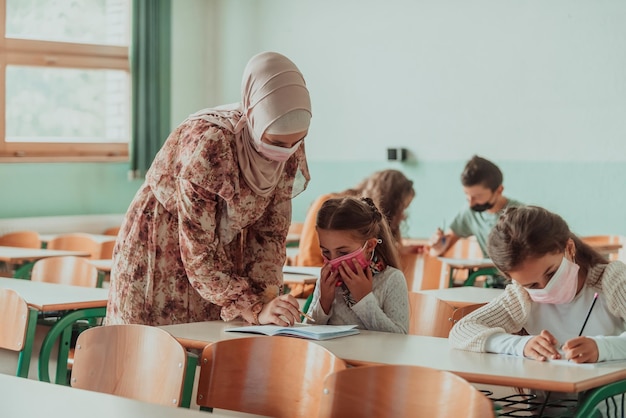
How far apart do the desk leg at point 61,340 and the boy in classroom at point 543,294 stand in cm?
165

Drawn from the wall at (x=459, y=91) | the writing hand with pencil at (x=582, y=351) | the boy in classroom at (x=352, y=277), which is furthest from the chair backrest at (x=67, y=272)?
the wall at (x=459, y=91)

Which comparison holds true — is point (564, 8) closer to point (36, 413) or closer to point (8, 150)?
point (8, 150)

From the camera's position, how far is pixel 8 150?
294 inches

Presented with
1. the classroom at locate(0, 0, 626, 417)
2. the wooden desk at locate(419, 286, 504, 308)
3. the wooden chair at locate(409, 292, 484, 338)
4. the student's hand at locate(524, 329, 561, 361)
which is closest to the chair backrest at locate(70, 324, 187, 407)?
the student's hand at locate(524, 329, 561, 361)

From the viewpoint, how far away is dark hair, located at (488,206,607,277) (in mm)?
2891

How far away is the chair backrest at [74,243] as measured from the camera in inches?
258

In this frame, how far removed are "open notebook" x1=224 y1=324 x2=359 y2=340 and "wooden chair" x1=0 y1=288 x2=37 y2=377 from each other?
2.87 feet

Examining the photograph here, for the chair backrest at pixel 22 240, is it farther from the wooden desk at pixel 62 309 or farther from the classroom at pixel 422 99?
the wooden desk at pixel 62 309

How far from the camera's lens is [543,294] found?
9.78ft

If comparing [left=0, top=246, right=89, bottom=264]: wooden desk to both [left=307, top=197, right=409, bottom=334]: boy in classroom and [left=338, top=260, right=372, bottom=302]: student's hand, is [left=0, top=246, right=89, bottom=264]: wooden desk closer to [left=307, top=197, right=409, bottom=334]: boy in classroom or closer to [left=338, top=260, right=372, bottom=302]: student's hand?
[left=307, top=197, right=409, bottom=334]: boy in classroom

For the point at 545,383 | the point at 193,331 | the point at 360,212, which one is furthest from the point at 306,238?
the point at 545,383

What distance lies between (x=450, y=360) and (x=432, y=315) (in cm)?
104

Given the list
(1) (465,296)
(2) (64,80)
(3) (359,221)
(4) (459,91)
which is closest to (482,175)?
(1) (465,296)

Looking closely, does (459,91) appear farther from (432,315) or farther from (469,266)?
(432,315)
